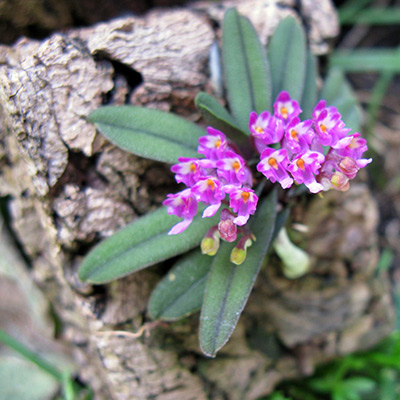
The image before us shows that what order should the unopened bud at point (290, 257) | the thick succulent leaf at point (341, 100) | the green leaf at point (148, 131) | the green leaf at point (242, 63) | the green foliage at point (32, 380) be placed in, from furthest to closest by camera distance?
the green foliage at point (32, 380)
the thick succulent leaf at point (341, 100)
the unopened bud at point (290, 257)
the green leaf at point (242, 63)
the green leaf at point (148, 131)

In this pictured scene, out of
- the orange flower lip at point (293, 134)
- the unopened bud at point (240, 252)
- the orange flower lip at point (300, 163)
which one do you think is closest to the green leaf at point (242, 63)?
the orange flower lip at point (293, 134)

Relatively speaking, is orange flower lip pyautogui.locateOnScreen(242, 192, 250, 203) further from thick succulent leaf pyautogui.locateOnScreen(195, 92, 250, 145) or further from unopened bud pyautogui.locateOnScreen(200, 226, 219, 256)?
thick succulent leaf pyautogui.locateOnScreen(195, 92, 250, 145)

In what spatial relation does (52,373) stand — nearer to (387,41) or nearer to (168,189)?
(168,189)

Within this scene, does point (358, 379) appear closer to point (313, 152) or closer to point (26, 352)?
point (313, 152)

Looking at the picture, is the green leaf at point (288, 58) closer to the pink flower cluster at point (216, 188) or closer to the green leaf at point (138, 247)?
the pink flower cluster at point (216, 188)

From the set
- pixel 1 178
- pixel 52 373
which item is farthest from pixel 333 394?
pixel 1 178

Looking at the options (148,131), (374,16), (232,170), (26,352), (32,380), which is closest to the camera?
(232,170)

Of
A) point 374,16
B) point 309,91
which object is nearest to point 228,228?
point 309,91
